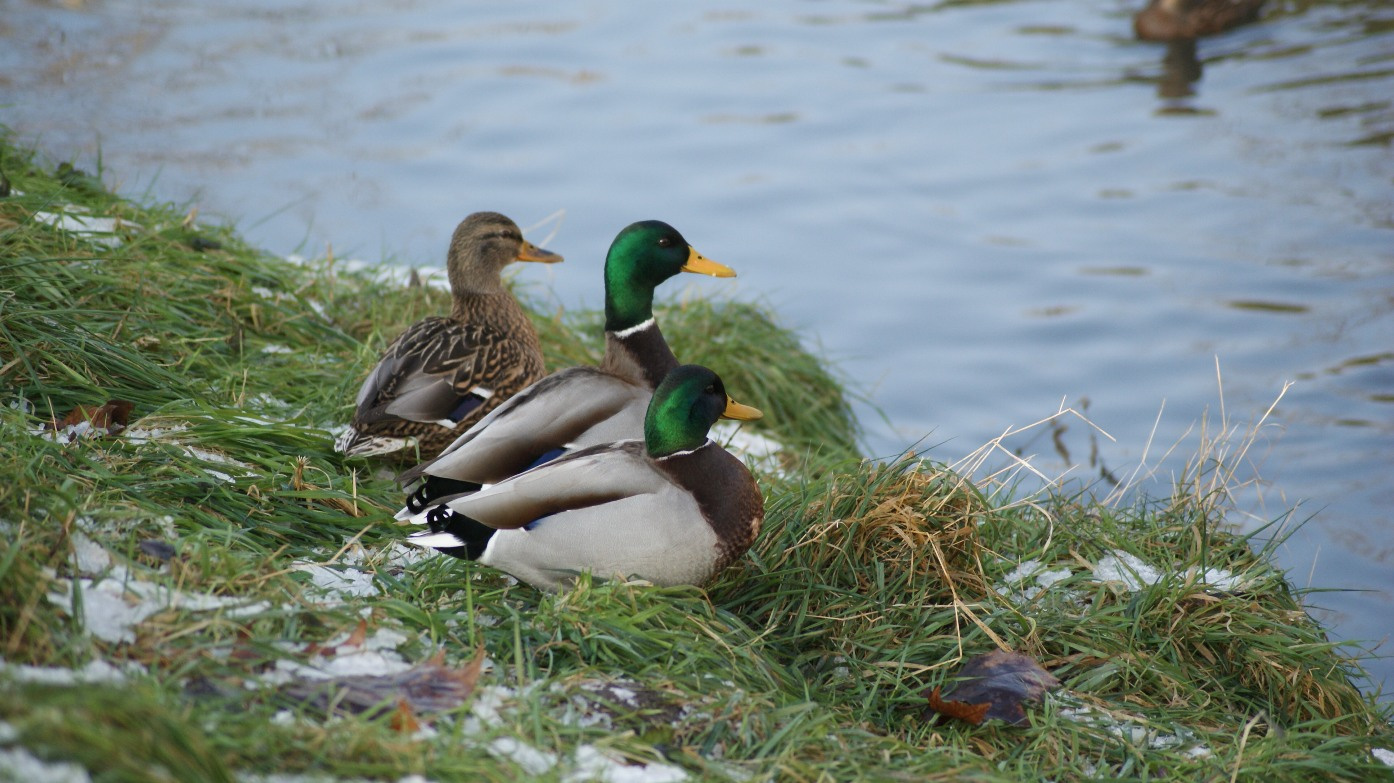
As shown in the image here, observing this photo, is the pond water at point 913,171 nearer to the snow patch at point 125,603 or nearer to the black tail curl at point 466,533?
the black tail curl at point 466,533

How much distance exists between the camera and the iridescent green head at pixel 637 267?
173 inches

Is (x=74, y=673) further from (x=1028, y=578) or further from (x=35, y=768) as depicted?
(x=1028, y=578)

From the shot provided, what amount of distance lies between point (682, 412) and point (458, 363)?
4.07ft

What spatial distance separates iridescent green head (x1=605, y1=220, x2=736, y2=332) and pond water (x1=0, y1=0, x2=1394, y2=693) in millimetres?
1860

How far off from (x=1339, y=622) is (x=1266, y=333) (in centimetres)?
264

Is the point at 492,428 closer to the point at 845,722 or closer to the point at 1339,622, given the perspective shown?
the point at 845,722

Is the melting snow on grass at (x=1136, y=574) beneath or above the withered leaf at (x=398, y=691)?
beneath

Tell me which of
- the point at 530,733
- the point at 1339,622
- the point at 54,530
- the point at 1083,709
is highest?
the point at 54,530

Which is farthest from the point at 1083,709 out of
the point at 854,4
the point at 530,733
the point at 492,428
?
the point at 854,4

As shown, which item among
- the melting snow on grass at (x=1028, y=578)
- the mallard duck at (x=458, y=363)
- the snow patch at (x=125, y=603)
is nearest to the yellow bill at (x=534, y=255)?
the mallard duck at (x=458, y=363)

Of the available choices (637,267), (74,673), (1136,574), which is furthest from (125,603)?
(1136,574)

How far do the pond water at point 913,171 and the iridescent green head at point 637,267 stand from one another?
1.86 m

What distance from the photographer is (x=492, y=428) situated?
374 centimetres

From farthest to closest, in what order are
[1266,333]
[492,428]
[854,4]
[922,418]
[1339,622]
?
[854,4], [1266,333], [922,418], [1339,622], [492,428]
